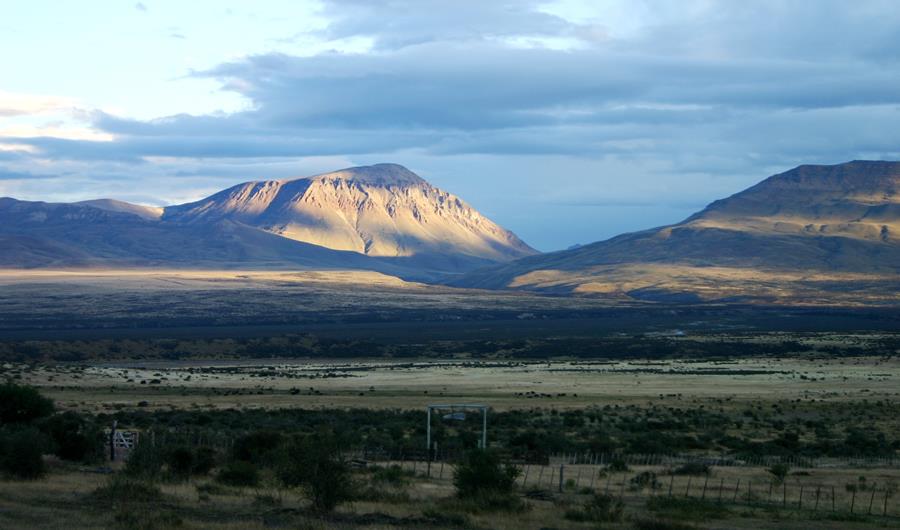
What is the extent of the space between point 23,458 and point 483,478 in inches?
404

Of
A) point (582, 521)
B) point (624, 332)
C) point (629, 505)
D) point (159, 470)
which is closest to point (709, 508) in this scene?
point (629, 505)

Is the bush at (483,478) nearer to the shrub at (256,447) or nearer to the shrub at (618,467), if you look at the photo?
the shrub at (256,447)

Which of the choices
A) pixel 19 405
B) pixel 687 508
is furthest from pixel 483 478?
pixel 19 405

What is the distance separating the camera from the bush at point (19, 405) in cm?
3375

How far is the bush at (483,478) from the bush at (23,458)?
30.9 feet

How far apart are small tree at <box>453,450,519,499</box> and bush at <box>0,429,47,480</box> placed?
9.44 meters

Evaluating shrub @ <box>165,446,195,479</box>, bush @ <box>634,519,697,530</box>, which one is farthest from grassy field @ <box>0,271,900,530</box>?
shrub @ <box>165,446,195,479</box>

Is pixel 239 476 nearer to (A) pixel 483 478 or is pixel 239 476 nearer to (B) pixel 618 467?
(A) pixel 483 478

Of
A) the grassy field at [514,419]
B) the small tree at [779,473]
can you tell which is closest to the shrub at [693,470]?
the grassy field at [514,419]

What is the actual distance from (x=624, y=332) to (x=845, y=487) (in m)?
119

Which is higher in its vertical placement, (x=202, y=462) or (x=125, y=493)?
(x=125, y=493)

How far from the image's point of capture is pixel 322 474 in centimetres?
2120

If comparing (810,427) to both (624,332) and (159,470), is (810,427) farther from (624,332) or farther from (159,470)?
(624,332)

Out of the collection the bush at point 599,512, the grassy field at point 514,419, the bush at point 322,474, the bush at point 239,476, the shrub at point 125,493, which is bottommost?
the grassy field at point 514,419
